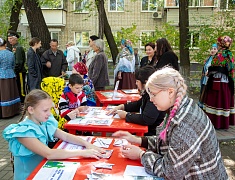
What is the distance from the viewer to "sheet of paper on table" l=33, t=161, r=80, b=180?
1.63 metres

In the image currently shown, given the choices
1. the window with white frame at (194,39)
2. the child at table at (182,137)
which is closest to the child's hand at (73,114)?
the child at table at (182,137)

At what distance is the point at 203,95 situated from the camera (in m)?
5.52

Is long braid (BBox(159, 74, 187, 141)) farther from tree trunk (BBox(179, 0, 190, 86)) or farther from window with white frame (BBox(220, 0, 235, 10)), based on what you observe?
window with white frame (BBox(220, 0, 235, 10))

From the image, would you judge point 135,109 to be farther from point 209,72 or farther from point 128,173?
point 209,72

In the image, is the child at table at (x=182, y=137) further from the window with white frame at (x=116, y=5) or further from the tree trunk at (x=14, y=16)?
the window with white frame at (x=116, y=5)

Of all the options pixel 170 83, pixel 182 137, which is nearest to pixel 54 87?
pixel 170 83

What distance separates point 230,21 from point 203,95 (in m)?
3.49

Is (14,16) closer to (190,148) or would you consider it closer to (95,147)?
(95,147)

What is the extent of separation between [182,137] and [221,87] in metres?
3.99

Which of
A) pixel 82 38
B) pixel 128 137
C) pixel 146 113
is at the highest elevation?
pixel 82 38

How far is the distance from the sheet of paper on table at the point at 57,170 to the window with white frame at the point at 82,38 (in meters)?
17.3

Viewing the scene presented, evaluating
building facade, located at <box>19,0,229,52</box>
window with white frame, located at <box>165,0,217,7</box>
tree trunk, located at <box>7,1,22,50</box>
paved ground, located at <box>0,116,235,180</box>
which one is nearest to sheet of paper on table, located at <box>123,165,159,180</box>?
paved ground, located at <box>0,116,235,180</box>

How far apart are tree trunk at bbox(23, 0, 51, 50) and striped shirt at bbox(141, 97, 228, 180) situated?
5.75 m

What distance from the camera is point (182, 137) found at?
1.47 metres
